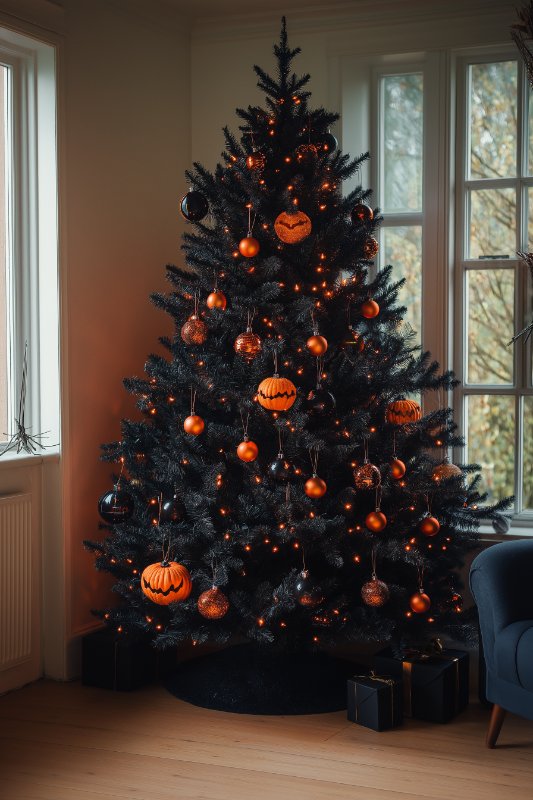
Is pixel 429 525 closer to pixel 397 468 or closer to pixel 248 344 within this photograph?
pixel 397 468

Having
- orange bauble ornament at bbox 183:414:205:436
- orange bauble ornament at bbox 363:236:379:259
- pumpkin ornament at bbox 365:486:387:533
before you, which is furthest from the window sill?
orange bauble ornament at bbox 363:236:379:259

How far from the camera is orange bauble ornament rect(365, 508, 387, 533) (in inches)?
131

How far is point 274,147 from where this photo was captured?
3488 mm

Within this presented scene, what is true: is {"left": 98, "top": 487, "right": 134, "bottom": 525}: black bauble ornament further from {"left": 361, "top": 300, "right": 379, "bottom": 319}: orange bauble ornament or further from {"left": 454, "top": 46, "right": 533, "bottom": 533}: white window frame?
{"left": 454, "top": 46, "right": 533, "bottom": 533}: white window frame

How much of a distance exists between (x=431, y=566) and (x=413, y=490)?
276 mm

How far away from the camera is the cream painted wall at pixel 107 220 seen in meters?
3.84

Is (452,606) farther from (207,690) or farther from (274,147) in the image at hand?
(274,147)

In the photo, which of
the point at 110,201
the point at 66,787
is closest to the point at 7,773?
the point at 66,787

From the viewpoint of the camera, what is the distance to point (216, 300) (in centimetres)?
336

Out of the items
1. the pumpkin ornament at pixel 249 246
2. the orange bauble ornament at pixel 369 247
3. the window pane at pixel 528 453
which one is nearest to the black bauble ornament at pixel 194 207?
the pumpkin ornament at pixel 249 246

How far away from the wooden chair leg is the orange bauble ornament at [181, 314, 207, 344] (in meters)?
1.56

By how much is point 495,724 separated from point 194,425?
1383 millimetres

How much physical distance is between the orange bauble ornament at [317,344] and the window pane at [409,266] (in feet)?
3.72

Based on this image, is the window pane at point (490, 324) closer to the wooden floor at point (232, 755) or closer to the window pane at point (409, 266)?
the window pane at point (409, 266)
